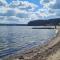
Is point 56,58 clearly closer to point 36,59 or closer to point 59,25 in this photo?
point 36,59

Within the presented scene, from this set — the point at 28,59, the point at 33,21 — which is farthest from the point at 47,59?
the point at 33,21

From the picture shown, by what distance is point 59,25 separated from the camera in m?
83.1

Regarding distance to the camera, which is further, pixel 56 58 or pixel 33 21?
pixel 33 21

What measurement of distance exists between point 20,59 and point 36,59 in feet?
3.27

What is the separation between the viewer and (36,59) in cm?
1461

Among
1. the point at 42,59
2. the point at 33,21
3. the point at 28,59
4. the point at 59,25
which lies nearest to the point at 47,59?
the point at 42,59

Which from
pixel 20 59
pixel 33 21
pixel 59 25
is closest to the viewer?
pixel 20 59

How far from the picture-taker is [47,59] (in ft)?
46.3

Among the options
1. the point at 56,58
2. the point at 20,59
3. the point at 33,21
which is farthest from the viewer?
the point at 33,21

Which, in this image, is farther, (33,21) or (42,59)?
(33,21)

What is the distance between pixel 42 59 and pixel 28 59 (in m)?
1.00

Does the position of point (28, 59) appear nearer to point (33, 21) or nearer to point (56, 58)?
point (56, 58)

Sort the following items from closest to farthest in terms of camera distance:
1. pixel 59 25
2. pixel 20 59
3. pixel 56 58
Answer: pixel 56 58, pixel 20 59, pixel 59 25

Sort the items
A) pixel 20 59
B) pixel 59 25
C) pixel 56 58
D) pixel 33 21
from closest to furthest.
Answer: pixel 56 58
pixel 20 59
pixel 33 21
pixel 59 25
